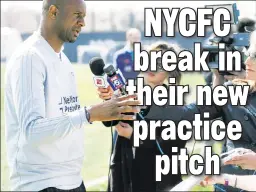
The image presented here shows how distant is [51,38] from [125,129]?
1065 millimetres

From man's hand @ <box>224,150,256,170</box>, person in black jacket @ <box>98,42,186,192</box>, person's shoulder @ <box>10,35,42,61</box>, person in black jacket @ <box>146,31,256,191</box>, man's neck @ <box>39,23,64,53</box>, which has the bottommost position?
person in black jacket @ <box>98,42,186,192</box>

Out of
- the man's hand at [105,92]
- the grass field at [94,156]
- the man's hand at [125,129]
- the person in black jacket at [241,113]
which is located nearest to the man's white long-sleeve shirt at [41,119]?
the man's hand at [105,92]

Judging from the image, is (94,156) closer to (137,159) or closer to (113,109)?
(137,159)

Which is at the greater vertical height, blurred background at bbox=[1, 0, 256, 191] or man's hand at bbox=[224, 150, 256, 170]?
blurred background at bbox=[1, 0, 256, 191]

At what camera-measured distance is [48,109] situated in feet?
8.23

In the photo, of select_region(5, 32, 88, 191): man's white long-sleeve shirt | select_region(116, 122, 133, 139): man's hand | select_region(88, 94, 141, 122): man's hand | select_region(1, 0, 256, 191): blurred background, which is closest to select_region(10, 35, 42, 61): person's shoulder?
select_region(5, 32, 88, 191): man's white long-sleeve shirt

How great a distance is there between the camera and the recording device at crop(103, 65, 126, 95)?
2.80 m

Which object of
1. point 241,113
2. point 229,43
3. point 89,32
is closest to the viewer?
point 241,113

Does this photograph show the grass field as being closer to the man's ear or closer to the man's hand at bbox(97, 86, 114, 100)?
the man's hand at bbox(97, 86, 114, 100)

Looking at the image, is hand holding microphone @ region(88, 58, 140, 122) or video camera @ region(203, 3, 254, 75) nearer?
hand holding microphone @ region(88, 58, 140, 122)

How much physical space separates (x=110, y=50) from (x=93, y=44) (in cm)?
68

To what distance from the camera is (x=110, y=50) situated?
16359mm

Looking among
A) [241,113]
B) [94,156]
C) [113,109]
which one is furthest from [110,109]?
[94,156]

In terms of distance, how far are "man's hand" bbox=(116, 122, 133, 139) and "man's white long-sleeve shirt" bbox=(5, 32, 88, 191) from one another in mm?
808
